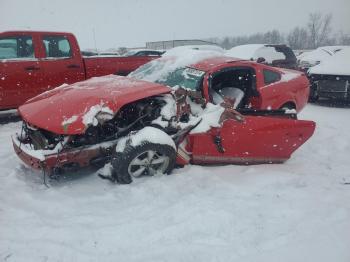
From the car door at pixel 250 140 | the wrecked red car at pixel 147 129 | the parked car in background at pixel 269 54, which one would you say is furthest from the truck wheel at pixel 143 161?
the parked car in background at pixel 269 54

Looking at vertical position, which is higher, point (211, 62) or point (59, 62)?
point (211, 62)

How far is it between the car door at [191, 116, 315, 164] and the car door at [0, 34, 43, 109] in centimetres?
398

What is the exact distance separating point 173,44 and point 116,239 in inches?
1249

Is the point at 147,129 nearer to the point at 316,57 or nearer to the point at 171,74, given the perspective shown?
the point at 171,74

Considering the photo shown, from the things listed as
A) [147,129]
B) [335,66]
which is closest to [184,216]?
[147,129]

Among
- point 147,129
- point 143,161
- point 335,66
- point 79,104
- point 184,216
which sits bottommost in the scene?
point 184,216

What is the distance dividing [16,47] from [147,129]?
159 inches

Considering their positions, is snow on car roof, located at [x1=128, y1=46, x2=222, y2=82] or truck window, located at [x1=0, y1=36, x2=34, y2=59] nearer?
snow on car roof, located at [x1=128, y1=46, x2=222, y2=82]

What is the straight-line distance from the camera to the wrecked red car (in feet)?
12.5

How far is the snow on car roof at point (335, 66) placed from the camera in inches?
355

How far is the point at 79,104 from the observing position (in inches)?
152

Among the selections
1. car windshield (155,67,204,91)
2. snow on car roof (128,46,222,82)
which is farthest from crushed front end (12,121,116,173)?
snow on car roof (128,46,222,82)

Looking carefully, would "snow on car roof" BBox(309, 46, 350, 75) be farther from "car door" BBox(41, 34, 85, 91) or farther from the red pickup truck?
"car door" BBox(41, 34, 85, 91)

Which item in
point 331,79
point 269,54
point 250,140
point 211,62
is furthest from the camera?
point 269,54
